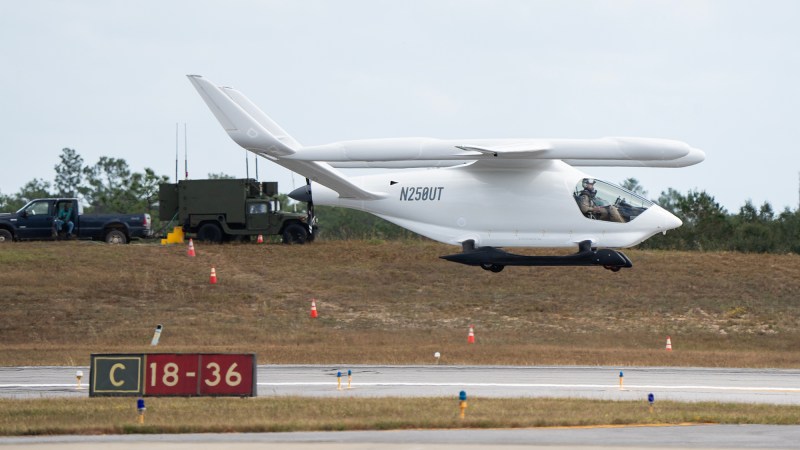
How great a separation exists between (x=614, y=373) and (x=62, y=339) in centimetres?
2317

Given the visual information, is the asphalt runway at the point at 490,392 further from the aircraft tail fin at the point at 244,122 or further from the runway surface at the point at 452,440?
the aircraft tail fin at the point at 244,122

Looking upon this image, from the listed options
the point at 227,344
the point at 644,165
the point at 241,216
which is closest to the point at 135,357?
the point at 644,165

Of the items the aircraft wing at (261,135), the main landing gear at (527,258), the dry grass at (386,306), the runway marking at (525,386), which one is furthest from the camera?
the dry grass at (386,306)

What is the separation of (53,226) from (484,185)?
1914 inches

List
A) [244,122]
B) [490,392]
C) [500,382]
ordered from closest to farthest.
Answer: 1. [244,122]
2. [490,392]
3. [500,382]

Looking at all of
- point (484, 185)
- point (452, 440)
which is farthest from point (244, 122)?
point (452, 440)

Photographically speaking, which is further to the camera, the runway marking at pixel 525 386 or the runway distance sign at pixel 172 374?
the runway marking at pixel 525 386

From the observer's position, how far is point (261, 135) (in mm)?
24219

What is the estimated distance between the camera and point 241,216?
6712 centimetres

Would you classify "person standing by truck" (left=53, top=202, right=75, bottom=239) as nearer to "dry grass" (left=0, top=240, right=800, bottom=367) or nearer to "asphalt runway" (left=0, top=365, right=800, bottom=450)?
"dry grass" (left=0, top=240, right=800, bottom=367)

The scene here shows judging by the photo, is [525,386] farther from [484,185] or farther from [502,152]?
[502,152]


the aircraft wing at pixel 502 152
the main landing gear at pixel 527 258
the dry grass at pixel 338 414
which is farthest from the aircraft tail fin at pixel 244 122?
the dry grass at pixel 338 414

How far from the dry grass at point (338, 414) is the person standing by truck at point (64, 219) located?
3697 cm

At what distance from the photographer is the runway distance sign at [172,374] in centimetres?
3250
